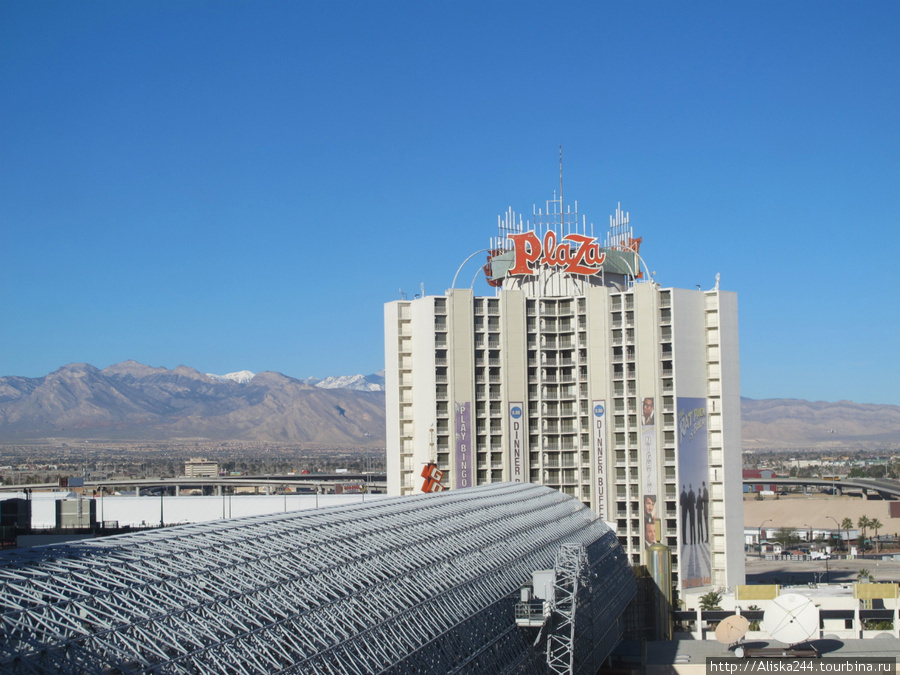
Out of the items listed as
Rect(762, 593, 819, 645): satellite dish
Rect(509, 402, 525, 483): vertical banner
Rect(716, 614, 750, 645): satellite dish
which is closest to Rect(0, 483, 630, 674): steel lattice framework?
Rect(716, 614, 750, 645): satellite dish

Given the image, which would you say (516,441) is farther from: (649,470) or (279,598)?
(279,598)

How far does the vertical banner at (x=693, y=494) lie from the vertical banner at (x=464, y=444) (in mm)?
18609

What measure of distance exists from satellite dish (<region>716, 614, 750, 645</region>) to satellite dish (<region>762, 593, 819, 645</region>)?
1.76 meters

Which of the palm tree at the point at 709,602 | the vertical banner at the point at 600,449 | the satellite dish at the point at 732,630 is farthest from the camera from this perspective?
the vertical banner at the point at 600,449

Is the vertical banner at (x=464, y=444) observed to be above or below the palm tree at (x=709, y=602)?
above

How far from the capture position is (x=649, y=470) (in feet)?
309

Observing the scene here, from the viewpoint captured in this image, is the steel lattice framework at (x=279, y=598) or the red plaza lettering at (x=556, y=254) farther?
the red plaza lettering at (x=556, y=254)

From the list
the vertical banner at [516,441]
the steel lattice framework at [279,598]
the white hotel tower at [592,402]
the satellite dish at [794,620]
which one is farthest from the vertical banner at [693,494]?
the steel lattice framework at [279,598]

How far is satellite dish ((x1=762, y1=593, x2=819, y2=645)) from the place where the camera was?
62.1m

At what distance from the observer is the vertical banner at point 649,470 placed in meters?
93.6

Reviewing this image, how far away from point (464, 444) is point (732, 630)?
125ft

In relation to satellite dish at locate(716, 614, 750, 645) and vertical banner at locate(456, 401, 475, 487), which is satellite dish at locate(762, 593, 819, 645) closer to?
satellite dish at locate(716, 614, 750, 645)

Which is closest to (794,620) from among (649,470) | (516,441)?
(649,470)

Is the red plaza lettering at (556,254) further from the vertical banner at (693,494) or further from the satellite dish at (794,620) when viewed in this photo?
the satellite dish at (794,620)
